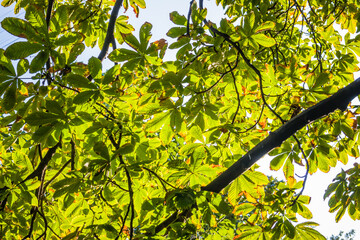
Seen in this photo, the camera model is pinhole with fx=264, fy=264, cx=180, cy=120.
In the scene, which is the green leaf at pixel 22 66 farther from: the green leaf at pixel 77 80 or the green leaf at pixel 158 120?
the green leaf at pixel 158 120

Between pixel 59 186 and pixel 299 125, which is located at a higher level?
pixel 299 125

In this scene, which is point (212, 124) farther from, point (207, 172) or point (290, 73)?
point (290, 73)

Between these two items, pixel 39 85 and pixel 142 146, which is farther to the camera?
pixel 142 146

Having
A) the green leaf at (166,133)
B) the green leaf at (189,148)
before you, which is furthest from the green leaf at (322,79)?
the green leaf at (166,133)

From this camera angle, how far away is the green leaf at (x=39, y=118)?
42.2 inches

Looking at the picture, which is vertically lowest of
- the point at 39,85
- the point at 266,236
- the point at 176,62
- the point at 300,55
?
the point at 266,236

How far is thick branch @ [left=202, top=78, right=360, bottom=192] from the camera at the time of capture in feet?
3.64

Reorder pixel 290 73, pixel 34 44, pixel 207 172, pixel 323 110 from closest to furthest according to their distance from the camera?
1. pixel 34 44
2. pixel 323 110
3. pixel 207 172
4. pixel 290 73

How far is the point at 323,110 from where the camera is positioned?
3.73 ft

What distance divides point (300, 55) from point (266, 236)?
6.71 feet

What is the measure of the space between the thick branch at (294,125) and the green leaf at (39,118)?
741 millimetres

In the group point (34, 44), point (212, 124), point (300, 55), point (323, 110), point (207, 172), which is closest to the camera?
point (34, 44)

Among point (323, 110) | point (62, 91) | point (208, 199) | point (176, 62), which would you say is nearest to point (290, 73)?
point (323, 110)

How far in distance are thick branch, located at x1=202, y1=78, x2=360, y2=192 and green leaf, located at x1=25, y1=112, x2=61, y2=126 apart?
74 centimetres
